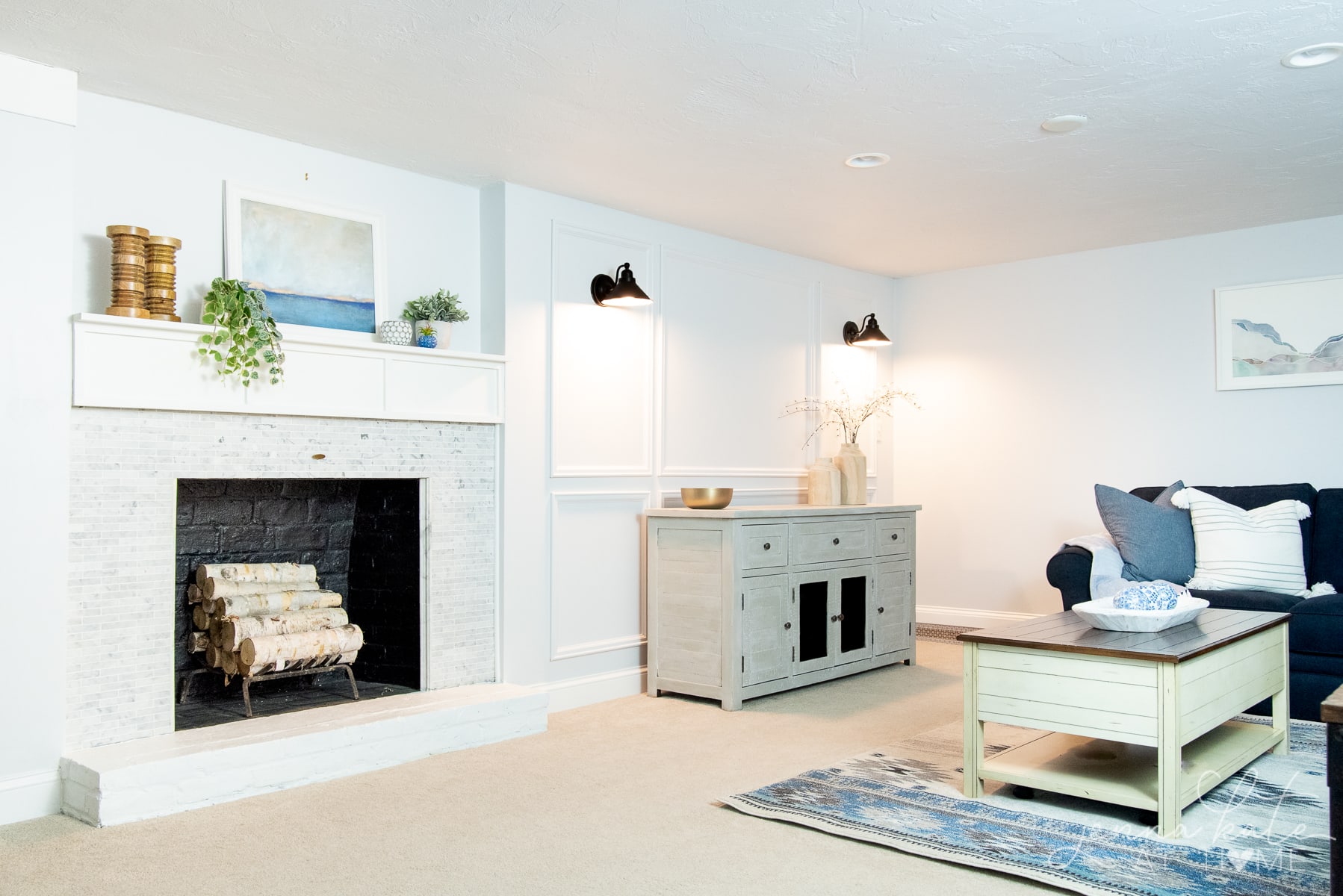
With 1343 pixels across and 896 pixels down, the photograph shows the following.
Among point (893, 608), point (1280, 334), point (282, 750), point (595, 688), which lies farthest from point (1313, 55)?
point (282, 750)

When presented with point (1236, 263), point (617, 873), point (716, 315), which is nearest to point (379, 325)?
point (716, 315)

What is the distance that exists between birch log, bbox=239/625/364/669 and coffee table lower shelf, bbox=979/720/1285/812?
93.2 inches

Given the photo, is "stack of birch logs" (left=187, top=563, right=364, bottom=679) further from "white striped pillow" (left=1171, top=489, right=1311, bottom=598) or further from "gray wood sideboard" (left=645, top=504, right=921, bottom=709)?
"white striped pillow" (left=1171, top=489, right=1311, bottom=598)

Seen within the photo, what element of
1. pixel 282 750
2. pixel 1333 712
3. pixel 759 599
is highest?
pixel 1333 712

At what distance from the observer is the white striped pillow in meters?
4.52

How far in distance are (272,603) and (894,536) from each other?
3.11 metres

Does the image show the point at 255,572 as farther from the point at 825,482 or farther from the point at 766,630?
the point at 825,482

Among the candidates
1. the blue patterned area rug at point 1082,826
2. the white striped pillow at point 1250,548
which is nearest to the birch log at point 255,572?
the blue patterned area rug at point 1082,826

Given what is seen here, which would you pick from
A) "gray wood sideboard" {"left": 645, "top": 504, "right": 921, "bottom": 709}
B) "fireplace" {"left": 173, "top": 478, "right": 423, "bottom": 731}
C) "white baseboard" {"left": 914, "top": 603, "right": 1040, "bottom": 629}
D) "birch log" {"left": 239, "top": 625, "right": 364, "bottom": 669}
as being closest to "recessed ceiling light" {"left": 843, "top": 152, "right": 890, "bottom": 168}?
"gray wood sideboard" {"left": 645, "top": 504, "right": 921, "bottom": 709}

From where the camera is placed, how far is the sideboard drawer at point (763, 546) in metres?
4.52

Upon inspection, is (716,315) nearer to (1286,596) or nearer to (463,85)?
(463,85)

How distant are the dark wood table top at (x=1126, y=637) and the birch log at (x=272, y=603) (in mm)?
2460

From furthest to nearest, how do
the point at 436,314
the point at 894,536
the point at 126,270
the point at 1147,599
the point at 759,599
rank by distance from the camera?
the point at 894,536 < the point at 759,599 < the point at 436,314 < the point at 126,270 < the point at 1147,599

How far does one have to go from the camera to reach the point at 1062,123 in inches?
147
